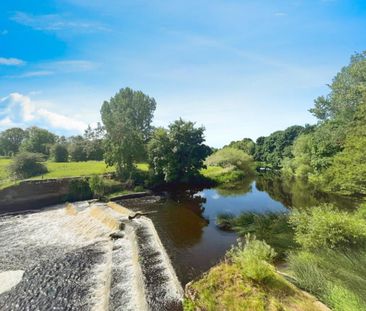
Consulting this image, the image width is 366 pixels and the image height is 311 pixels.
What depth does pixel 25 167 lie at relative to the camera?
25625 mm

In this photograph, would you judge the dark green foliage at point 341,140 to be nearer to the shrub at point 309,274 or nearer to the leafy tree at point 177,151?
the shrub at point 309,274

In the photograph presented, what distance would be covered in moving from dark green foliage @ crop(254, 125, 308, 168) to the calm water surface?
2750 cm

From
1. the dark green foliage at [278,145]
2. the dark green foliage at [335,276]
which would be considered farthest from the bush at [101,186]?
the dark green foliage at [278,145]

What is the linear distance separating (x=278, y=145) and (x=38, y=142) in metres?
56.5

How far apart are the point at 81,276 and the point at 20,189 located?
15.7m

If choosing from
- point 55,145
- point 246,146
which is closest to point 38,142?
point 55,145

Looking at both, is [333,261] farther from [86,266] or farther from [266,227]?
[86,266]

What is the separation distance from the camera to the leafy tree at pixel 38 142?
44375mm

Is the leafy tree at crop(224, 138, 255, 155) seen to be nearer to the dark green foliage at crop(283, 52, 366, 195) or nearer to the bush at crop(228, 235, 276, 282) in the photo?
the dark green foliage at crop(283, 52, 366, 195)

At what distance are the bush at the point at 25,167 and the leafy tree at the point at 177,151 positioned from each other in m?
13.2

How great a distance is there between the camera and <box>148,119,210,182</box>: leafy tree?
1082 inches

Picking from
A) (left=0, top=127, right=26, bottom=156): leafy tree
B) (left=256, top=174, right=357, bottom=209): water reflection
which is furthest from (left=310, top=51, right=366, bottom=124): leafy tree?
(left=0, top=127, right=26, bottom=156): leafy tree

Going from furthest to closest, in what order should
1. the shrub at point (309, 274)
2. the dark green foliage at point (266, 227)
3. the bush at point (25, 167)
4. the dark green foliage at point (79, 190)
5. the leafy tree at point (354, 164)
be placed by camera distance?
the bush at point (25, 167), the dark green foliage at point (79, 190), the leafy tree at point (354, 164), the dark green foliage at point (266, 227), the shrub at point (309, 274)

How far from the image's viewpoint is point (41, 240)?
13367 mm
